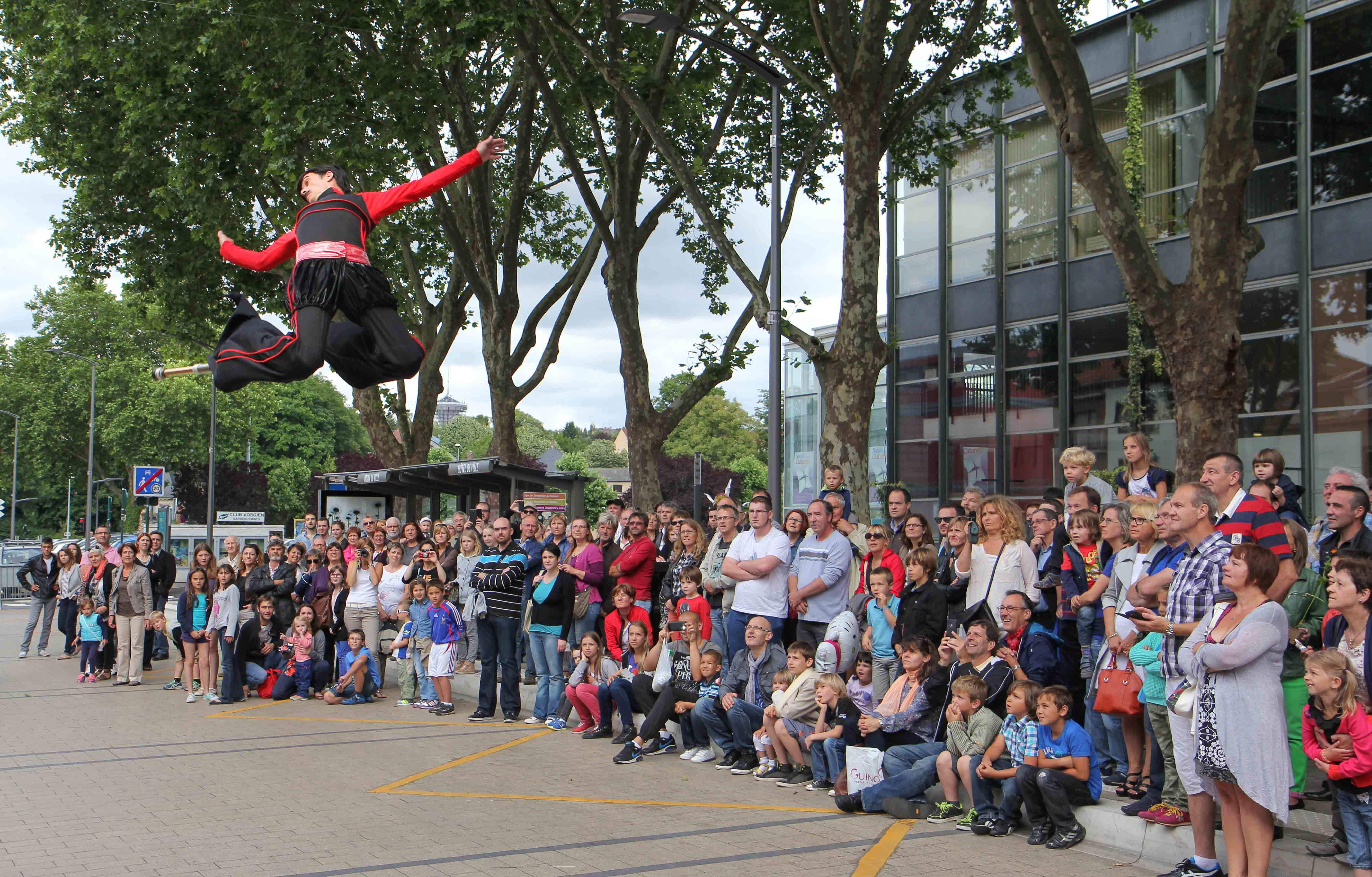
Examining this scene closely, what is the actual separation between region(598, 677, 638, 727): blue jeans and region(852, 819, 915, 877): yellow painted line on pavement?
380 centimetres

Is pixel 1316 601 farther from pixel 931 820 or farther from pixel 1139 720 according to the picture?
pixel 931 820

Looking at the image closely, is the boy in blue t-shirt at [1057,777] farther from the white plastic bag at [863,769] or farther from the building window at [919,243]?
the building window at [919,243]

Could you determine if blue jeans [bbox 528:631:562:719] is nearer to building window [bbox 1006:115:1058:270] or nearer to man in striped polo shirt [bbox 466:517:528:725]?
man in striped polo shirt [bbox 466:517:528:725]

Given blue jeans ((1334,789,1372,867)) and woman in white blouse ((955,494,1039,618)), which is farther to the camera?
woman in white blouse ((955,494,1039,618))

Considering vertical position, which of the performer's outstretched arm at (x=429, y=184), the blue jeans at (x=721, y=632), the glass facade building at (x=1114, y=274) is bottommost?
the blue jeans at (x=721, y=632)

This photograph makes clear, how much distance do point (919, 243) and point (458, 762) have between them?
55.8ft

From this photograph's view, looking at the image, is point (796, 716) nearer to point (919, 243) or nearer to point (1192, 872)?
point (1192, 872)

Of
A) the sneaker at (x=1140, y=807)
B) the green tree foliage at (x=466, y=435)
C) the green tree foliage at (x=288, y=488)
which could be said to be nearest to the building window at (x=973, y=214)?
the sneaker at (x=1140, y=807)

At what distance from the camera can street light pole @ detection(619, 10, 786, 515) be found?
46.4ft

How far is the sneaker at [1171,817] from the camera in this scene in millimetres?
7023

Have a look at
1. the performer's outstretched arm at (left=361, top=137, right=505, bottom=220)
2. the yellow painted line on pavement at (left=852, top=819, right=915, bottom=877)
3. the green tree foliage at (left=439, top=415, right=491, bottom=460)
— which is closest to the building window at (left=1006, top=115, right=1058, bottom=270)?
the yellow painted line on pavement at (left=852, top=819, right=915, bottom=877)

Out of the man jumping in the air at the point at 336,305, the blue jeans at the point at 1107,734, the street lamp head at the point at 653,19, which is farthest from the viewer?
the street lamp head at the point at 653,19

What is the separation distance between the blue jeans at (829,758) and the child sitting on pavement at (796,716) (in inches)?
6.7

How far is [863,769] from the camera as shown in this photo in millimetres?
8703
